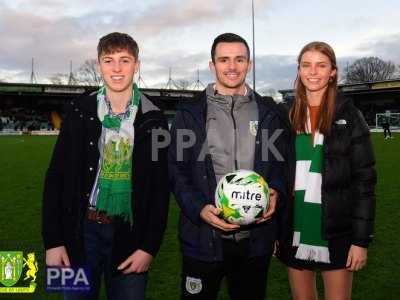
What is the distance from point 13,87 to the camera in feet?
197

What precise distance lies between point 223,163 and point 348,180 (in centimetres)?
78

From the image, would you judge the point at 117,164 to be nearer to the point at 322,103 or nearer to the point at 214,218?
the point at 214,218

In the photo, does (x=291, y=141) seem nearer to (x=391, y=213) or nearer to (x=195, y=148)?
(x=195, y=148)

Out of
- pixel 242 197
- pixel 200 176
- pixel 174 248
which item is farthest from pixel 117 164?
pixel 174 248

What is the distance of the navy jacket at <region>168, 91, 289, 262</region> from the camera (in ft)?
9.69

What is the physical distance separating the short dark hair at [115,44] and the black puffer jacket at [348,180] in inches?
51.9

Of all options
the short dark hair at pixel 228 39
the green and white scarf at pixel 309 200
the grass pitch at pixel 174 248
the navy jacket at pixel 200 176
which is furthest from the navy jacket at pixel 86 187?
the grass pitch at pixel 174 248

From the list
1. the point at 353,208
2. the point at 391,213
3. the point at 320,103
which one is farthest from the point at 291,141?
the point at 391,213

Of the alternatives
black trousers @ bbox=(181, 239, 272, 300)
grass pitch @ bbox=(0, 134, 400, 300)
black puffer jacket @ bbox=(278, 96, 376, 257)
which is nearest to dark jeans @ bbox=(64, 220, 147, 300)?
black trousers @ bbox=(181, 239, 272, 300)

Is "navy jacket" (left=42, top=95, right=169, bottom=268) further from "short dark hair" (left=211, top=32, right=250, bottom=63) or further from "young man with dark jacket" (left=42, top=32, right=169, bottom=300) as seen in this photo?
"short dark hair" (left=211, top=32, right=250, bottom=63)

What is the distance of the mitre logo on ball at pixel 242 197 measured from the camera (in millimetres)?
2775

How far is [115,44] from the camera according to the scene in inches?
111

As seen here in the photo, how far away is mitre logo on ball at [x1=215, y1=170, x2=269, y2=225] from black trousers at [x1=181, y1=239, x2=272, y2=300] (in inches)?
10.3

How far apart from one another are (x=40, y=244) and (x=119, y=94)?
4.23m
